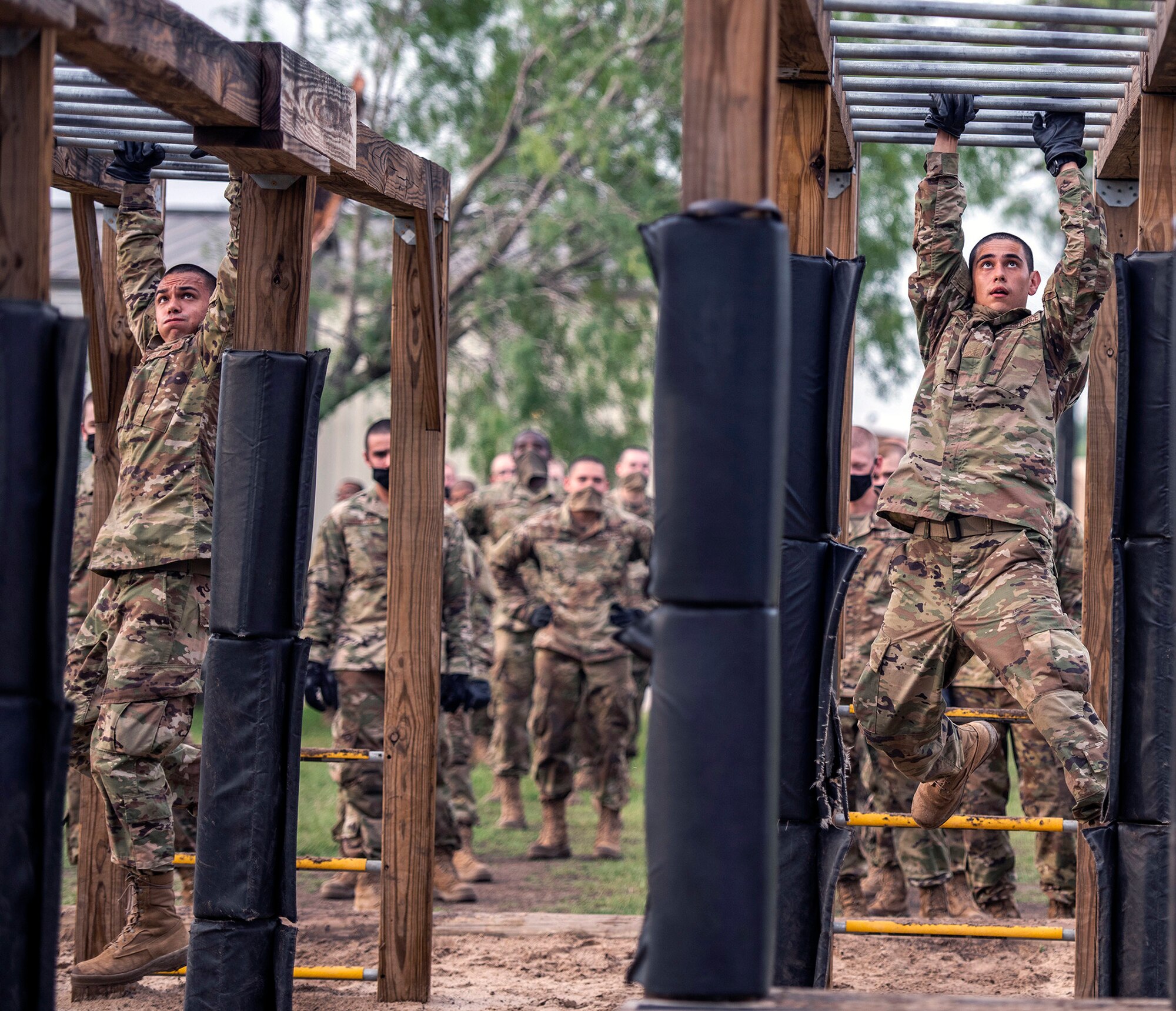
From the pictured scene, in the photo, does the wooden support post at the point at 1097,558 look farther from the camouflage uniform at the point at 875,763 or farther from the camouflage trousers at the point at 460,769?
the camouflage trousers at the point at 460,769

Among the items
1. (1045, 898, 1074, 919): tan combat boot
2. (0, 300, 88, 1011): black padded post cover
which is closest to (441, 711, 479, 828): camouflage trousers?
(1045, 898, 1074, 919): tan combat boot

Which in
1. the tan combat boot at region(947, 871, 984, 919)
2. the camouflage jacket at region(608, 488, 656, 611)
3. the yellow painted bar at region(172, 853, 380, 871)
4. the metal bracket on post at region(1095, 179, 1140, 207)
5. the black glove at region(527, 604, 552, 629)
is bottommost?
the tan combat boot at region(947, 871, 984, 919)

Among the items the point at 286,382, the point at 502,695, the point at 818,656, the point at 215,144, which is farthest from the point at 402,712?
the point at 502,695

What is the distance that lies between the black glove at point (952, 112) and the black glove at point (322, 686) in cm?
410

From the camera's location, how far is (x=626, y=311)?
692 inches

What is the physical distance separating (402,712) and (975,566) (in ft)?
7.19

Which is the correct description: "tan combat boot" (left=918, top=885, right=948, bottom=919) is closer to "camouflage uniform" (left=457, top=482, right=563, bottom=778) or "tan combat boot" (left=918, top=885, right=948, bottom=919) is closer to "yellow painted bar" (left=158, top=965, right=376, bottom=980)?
"yellow painted bar" (left=158, top=965, right=376, bottom=980)

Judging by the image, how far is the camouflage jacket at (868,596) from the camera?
7.96 m

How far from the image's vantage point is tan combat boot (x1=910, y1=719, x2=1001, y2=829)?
549 centimetres

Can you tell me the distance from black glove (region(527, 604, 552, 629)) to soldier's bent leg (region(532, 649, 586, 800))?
225 millimetres

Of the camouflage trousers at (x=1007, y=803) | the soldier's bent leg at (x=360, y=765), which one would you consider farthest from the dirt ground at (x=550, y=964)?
the soldier's bent leg at (x=360, y=765)

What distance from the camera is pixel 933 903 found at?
7449 millimetres

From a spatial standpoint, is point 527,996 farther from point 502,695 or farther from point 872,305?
point 872,305

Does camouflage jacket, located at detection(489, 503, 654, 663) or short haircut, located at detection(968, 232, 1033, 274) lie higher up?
short haircut, located at detection(968, 232, 1033, 274)
